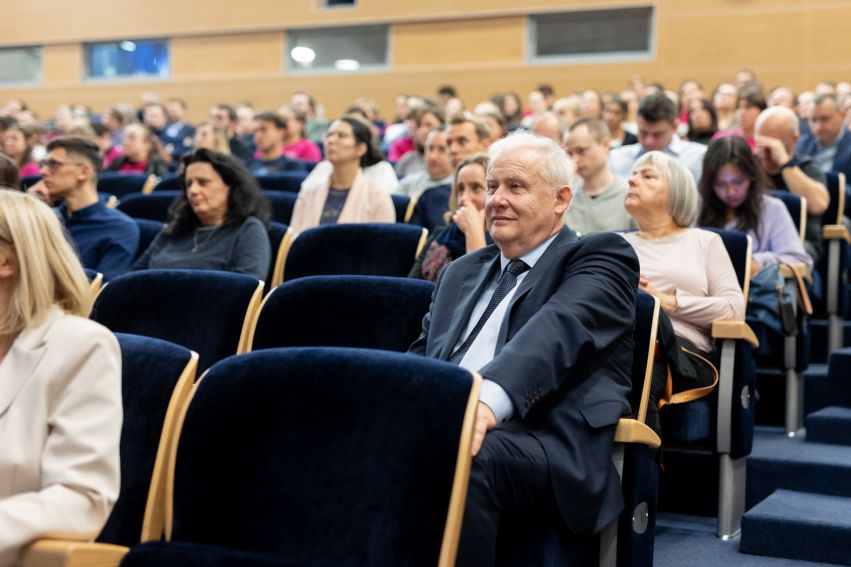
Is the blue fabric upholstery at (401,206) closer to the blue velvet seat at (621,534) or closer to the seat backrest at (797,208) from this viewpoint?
the seat backrest at (797,208)

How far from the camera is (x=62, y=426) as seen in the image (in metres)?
1.44

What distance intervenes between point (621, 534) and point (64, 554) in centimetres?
100

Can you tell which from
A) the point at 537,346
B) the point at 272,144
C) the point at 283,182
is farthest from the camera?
the point at 272,144

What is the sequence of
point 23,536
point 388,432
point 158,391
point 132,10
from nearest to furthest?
point 23,536, point 388,432, point 158,391, point 132,10

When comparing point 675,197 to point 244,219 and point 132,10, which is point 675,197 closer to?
point 244,219

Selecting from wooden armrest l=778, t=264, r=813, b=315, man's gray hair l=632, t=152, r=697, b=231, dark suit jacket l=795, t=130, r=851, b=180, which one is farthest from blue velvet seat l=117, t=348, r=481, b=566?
dark suit jacket l=795, t=130, r=851, b=180

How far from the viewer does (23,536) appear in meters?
1.34

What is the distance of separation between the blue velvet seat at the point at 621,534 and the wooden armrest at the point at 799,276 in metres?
1.52

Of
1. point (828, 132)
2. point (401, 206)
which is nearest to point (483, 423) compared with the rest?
point (401, 206)

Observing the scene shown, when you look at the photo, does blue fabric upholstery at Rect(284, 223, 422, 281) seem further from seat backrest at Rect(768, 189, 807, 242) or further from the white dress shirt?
seat backrest at Rect(768, 189, 807, 242)

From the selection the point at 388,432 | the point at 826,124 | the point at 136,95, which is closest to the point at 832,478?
the point at 388,432

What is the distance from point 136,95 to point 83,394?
10313mm

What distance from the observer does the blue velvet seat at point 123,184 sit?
5.47 m

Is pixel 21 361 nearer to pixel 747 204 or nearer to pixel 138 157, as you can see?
pixel 747 204
